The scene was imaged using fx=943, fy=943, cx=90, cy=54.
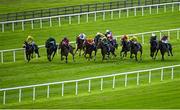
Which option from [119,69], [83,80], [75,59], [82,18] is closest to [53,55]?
[75,59]

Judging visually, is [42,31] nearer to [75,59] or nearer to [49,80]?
[75,59]

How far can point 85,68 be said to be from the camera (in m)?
42.4

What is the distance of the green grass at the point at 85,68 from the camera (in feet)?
115

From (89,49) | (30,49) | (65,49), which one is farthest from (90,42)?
(30,49)

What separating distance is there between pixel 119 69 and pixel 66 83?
3945 mm

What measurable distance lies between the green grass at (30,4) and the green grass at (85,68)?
985cm

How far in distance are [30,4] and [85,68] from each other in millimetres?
25117

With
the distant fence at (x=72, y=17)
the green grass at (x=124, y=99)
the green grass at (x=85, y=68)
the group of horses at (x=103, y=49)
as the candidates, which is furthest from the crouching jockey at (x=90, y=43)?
the distant fence at (x=72, y=17)

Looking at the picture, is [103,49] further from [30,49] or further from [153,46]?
[30,49]

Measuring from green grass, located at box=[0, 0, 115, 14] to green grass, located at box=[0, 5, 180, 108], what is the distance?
9.85 metres

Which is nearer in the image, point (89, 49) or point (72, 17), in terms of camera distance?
point (89, 49)

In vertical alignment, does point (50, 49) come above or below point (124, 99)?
above

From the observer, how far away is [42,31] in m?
53.2

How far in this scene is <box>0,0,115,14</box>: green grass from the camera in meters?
64.2
